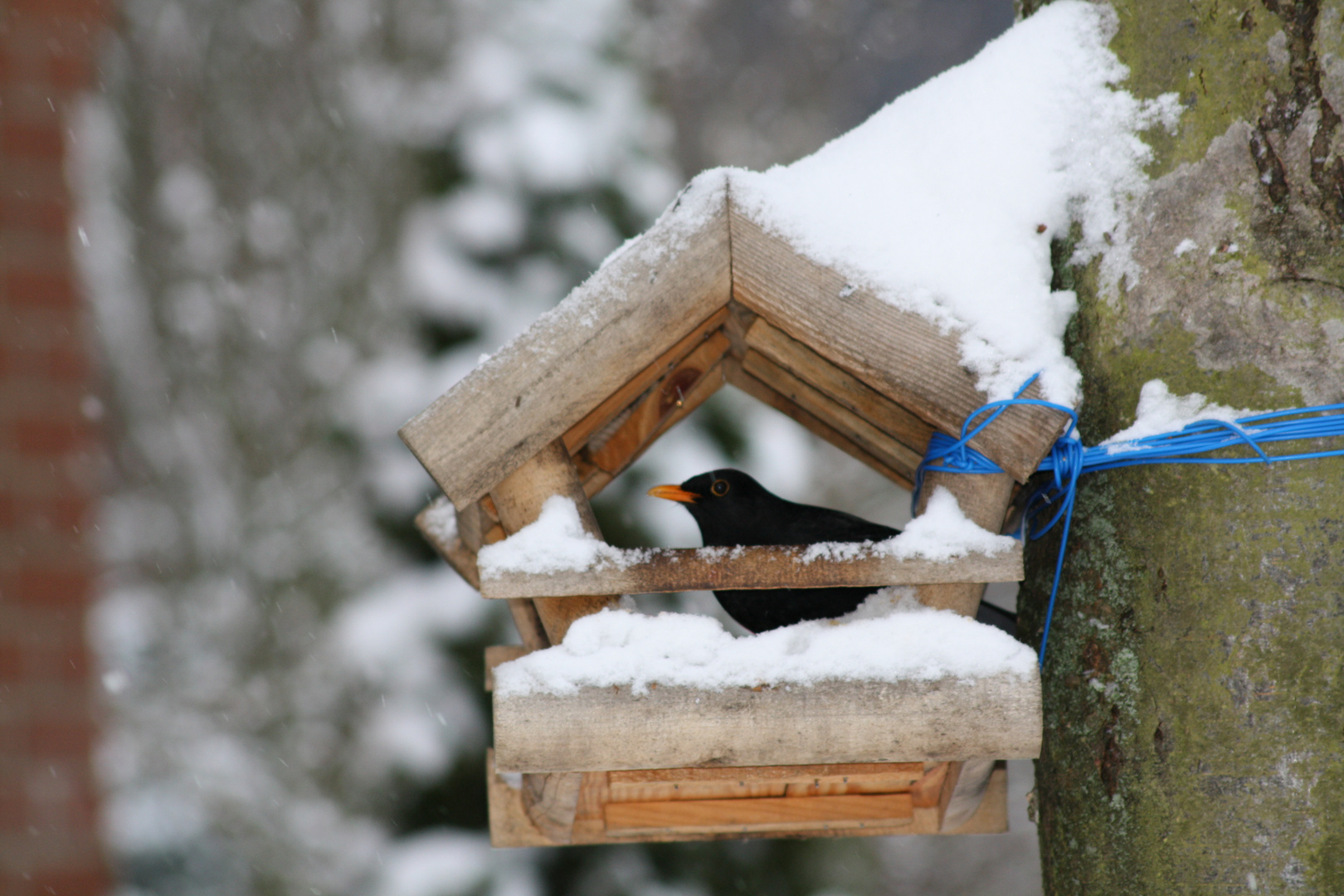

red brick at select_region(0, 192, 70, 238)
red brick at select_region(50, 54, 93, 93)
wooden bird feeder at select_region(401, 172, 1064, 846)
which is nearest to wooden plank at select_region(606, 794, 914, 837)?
wooden bird feeder at select_region(401, 172, 1064, 846)

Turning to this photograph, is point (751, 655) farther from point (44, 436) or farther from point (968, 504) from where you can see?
point (44, 436)

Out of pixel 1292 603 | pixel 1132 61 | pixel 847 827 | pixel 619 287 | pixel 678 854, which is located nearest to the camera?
pixel 1292 603

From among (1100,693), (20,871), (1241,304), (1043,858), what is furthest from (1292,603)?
(20,871)

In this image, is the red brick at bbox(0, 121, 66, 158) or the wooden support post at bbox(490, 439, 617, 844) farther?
the red brick at bbox(0, 121, 66, 158)

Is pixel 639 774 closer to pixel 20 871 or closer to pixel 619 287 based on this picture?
pixel 619 287

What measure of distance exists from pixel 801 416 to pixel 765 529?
0.37m

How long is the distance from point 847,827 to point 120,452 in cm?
276

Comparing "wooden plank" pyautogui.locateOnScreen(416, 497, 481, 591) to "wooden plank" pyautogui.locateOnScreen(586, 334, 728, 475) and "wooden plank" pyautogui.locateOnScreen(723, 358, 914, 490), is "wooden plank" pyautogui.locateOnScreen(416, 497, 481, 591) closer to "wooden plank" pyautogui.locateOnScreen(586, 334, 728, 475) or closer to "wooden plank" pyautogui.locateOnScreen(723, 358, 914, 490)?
"wooden plank" pyautogui.locateOnScreen(586, 334, 728, 475)

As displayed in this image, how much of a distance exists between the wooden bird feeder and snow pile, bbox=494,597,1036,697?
0.02 m

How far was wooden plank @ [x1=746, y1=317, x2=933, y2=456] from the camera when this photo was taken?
5.31 ft

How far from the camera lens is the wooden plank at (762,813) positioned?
1797mm

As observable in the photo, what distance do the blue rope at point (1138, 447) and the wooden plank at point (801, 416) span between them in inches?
24.4

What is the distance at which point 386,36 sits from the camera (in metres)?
3.65

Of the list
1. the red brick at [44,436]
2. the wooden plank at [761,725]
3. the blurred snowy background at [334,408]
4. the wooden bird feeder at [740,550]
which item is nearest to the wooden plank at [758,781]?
the wooden bird feeder at [740,550]
